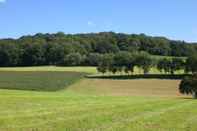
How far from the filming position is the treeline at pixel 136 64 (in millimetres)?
131250

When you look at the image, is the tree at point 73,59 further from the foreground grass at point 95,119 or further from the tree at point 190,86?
the foreground grass at point 95,119

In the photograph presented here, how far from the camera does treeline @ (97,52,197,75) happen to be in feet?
431

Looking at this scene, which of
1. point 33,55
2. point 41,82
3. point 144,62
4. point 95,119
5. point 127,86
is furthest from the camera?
point 33,55

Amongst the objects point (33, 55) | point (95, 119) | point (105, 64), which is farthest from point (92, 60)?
point (95, 119)

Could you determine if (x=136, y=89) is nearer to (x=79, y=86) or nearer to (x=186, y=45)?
(x=79, y=86)

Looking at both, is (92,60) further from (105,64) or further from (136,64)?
(105,64)

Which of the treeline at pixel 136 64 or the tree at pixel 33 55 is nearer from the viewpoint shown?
the treeline at pixel 136 64

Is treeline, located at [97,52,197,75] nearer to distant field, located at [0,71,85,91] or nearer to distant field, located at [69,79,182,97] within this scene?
distant field, located at [0,71,85,91]

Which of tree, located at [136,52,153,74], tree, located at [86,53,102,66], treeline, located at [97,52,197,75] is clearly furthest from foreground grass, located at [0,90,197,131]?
tree, located at [86,53,102,66]

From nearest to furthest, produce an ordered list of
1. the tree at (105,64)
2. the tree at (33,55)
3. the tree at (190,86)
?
the tree at (190,86) → the tree at (105,64) → the tree at (33,55)

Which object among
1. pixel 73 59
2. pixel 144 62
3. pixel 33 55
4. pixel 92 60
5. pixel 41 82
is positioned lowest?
pixel 41 82

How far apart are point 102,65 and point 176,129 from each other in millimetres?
116991

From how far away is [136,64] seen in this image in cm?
13788

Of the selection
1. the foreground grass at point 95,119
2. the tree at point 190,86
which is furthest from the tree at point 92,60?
the foreground grass at point 95,119
